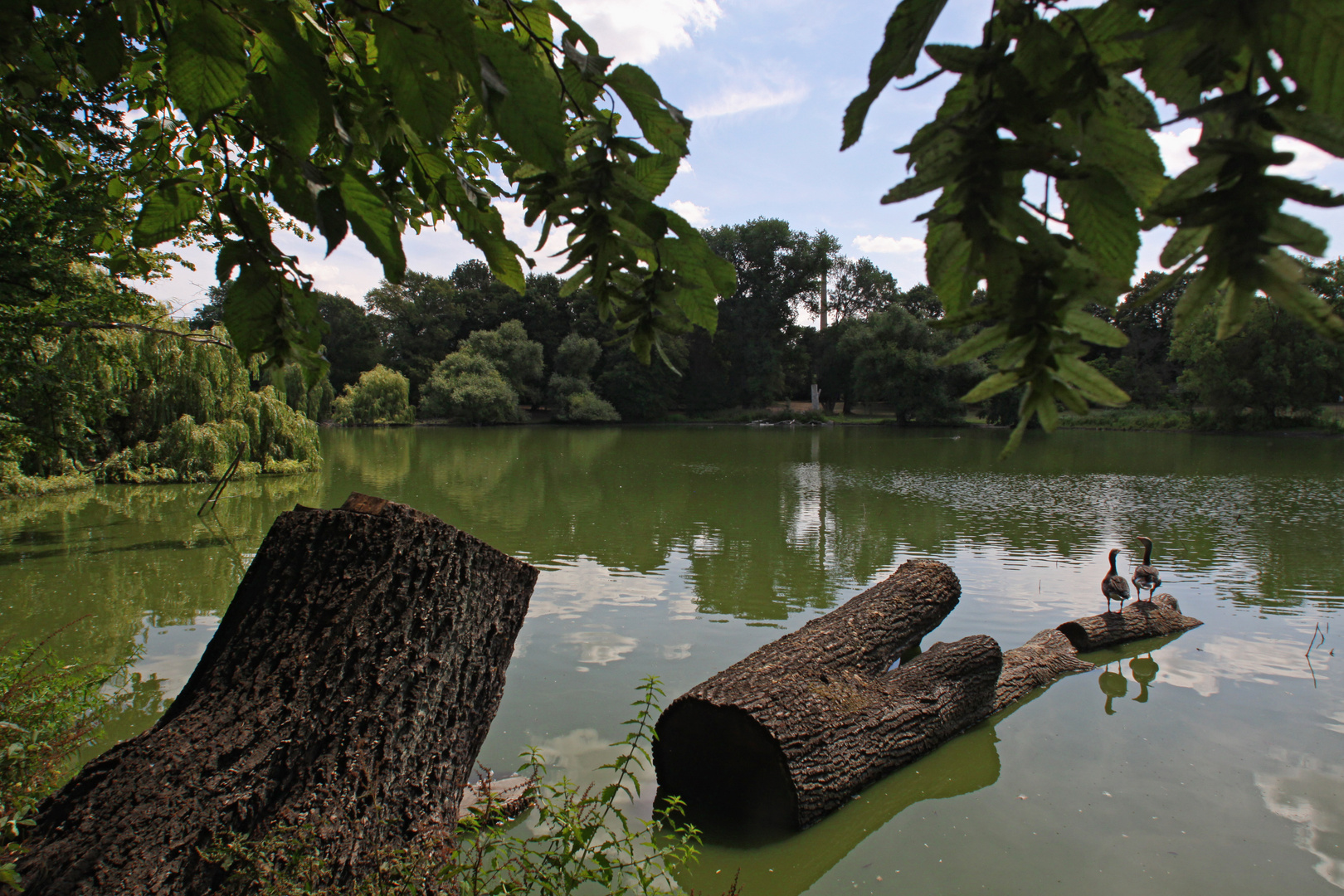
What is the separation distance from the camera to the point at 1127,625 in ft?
20.6

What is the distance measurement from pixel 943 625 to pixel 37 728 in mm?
6329

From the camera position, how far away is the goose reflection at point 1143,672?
17.2 feet

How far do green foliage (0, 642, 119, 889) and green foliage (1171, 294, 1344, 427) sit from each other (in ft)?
104

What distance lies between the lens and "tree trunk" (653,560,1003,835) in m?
3.53

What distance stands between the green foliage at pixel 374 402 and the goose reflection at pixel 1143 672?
3791cm

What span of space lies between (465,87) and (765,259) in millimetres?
50406

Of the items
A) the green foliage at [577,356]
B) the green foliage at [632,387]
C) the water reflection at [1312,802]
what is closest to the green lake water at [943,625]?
the water reflection at [1312,802]

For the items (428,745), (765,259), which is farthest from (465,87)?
(765,259)

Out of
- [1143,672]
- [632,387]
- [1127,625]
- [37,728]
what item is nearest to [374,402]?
[632,387]

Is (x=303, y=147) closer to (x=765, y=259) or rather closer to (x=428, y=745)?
(x=428, y=745)

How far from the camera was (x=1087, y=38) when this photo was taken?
2.17 feet

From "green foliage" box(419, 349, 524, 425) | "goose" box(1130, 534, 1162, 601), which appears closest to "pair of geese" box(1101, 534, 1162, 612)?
"goose" box(1130, 534, 1162, 601)

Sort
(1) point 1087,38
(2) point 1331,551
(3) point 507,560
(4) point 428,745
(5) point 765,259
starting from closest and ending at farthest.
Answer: (1) point 1087,38
(4) point 428,745
(3) point 507,560
(2) point 1331,551
(5) point 765,259

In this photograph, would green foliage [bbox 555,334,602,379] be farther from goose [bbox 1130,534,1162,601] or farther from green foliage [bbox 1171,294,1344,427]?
goose [bbox 1130,534,1162,601]
